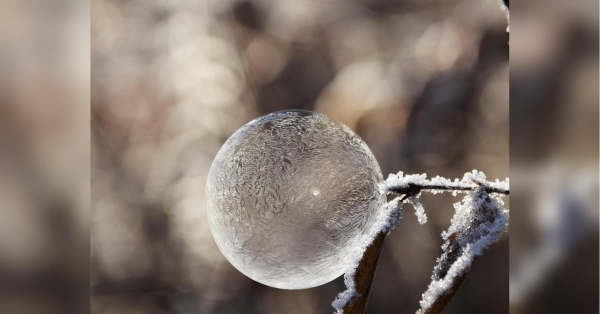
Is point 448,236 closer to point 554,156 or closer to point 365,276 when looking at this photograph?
point 365,276

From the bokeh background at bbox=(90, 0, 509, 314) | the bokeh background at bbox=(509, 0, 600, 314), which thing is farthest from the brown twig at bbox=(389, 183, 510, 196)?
the bokeh background at bbox=(90, 0, 509, 314)

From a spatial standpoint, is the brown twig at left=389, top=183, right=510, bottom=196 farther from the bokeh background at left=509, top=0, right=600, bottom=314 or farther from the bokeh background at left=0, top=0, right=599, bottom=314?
the bokeh background at left=0, top=0, right=599, bottom=314

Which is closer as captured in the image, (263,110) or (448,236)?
(448,236)

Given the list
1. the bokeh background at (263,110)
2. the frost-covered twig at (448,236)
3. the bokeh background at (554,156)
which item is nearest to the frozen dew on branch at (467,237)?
the frost-covered twig at (448,236)

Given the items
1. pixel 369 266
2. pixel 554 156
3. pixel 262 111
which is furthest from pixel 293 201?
pixel 262 111

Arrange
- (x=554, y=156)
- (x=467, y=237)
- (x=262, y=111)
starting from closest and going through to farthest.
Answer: (x=554, y=156) < (x=467, y=237) < (x=262, y=111)

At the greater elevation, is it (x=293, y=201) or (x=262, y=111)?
(x=262, y=111)

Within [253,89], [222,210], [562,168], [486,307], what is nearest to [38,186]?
[562,168]

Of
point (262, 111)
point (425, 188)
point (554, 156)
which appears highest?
point (262, 111)
